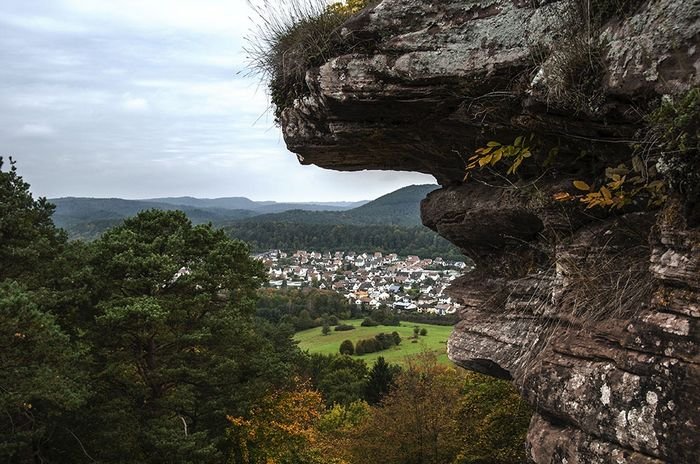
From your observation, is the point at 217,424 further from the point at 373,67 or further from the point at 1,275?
the point at 373,67

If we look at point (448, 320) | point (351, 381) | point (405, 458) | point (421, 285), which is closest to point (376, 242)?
point (421, 285)

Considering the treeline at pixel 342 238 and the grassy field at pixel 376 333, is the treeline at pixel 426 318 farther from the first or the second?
the treeline at pixel 342 238

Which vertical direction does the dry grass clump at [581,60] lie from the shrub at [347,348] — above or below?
above

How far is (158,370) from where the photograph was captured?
44.2ft

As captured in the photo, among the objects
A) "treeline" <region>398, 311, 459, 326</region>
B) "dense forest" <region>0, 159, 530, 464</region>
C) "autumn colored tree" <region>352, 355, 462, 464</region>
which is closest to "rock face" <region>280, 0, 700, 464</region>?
"dense forest" <region>0, 159, 530, 464</region>

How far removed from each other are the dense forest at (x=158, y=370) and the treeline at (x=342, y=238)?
141 m

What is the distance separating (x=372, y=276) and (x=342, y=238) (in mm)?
47477

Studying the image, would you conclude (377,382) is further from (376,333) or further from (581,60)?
(376,333)

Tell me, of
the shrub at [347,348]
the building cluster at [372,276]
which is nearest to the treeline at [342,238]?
the building cluster at [372,276]

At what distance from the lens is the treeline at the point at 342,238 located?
165 metres

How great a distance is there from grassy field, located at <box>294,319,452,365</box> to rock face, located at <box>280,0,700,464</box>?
4541cm

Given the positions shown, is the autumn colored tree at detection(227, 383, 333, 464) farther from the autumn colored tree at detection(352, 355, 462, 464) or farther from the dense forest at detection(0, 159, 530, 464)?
the autumn colored tree at detection(352, 355, 462, 464)

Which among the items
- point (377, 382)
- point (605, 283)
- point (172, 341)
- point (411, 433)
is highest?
point (605, 283)

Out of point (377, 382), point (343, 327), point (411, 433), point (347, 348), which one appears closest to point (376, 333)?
point (343, 327)
